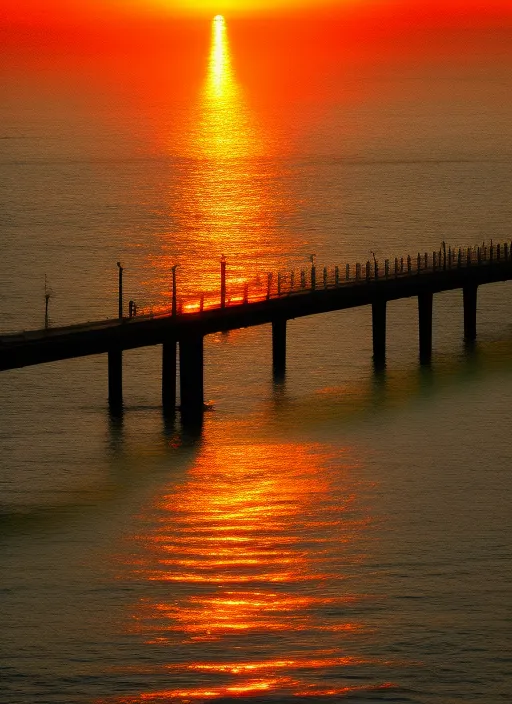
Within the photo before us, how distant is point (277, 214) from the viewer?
14912 cm

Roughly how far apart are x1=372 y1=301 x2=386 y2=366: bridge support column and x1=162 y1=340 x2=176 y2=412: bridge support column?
14.6 meters

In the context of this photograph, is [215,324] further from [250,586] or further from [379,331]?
[250,586]

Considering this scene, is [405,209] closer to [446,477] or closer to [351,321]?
[351,321]

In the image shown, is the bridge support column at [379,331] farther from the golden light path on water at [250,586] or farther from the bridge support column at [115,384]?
the golden light path on water at [250,586]

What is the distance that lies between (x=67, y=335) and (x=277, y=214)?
80402 millimetres

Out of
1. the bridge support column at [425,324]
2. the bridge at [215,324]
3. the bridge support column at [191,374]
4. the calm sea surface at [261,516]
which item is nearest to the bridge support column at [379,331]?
the bridge at [215,324]

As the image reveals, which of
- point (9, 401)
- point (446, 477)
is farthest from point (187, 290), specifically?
point (446, 477)

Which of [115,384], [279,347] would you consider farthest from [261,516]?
[279,347]

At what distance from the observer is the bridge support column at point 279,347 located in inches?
3356

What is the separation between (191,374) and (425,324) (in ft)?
58.0

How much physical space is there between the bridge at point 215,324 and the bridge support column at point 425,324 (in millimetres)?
48

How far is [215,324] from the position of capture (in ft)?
254

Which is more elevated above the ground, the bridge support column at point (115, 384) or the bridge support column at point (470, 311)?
the bridge support column at point (470, 311)

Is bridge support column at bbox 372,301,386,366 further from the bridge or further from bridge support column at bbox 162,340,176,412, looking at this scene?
bridge support column at bbox 162,340,176,412
